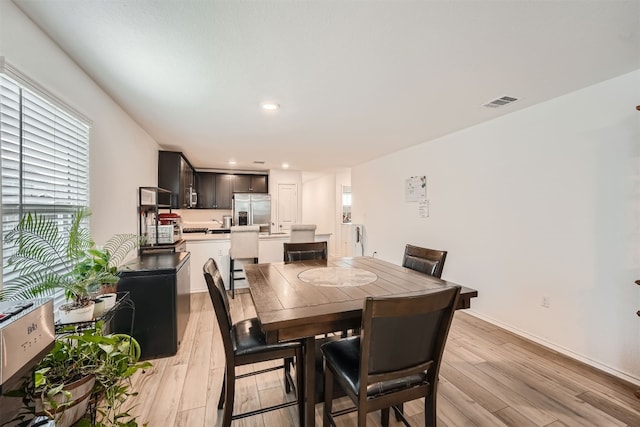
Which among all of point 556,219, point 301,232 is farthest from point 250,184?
point 556,219

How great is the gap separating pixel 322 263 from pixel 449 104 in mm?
1968

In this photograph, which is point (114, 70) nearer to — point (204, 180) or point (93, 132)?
point (93, 132)

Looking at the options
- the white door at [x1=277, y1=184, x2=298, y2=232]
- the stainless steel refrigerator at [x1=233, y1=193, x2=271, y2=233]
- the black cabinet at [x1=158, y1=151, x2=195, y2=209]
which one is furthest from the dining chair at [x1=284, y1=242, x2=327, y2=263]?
the white door at [x1=277, y1=184, x2=298, y2=232]

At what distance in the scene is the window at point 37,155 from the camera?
1.31 m

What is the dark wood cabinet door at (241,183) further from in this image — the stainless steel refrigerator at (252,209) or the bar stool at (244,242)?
the bar stool at (244,242)

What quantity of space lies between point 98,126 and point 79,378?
6.51 ft

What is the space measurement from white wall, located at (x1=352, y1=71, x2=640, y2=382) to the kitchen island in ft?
8.57

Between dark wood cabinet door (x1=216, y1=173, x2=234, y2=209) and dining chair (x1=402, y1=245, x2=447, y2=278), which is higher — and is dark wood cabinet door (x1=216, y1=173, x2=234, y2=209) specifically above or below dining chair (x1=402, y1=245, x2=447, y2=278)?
above

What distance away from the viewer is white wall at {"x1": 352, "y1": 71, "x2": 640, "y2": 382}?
6.88 feet

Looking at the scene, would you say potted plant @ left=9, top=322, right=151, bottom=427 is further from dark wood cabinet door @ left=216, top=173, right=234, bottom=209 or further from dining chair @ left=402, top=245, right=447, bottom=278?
dark wood cabinet door @ left=216, top=173, right=234, bottom=209

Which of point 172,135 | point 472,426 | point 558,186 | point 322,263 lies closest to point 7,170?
point 322,263

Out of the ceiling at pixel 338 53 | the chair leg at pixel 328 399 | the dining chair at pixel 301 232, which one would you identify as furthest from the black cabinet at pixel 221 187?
the chair leg at pixel 328 399

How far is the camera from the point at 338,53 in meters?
1.77

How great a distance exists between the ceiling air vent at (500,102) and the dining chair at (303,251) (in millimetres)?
2157
